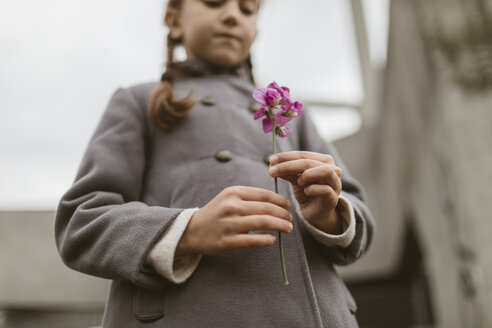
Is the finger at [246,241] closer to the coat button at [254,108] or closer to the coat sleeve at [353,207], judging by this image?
the coat sleeve at [353,207]

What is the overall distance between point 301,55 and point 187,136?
21.1 ft

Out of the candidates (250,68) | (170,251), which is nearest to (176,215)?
(170,251)

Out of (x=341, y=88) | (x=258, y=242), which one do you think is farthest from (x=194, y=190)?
(x=341, y=88)

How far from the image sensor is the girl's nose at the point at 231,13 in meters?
1.22

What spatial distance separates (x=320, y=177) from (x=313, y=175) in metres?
0.02

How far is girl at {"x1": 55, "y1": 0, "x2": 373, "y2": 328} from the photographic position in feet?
2.79

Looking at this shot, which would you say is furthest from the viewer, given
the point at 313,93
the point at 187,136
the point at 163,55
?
the point at 313,93

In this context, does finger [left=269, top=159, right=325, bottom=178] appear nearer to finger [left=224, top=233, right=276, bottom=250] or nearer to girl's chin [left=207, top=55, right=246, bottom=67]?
finger [left=224, top=233, right=276, bottom=250]

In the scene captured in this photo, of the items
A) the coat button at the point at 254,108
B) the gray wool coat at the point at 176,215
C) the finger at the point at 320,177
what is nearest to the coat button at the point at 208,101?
the gray wool coat at the point at 176,215

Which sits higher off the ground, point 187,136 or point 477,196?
point 187,136

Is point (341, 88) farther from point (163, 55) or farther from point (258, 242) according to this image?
point (258, 242)

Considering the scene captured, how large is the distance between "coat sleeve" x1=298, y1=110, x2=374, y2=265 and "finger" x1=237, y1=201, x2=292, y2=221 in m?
0.23

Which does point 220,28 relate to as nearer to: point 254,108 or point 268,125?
point 254,108

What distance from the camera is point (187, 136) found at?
1159 mm
